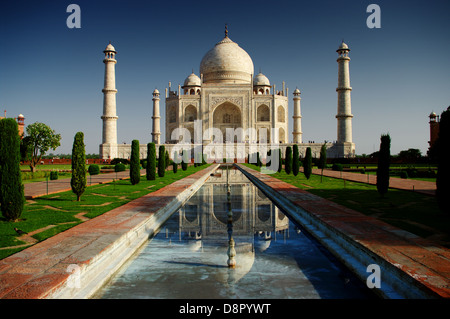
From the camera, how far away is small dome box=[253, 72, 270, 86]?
36.3 metres

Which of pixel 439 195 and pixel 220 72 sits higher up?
pixel 220 72

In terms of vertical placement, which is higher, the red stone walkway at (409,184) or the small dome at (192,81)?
the small dome at (192,81)

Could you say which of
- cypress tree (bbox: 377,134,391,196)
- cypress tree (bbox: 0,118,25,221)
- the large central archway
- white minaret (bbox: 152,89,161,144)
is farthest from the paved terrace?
the large central archway

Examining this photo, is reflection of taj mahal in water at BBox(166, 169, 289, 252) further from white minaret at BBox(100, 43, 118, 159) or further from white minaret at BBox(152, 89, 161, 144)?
white minaret at BBox(152, 89, 161, 144)

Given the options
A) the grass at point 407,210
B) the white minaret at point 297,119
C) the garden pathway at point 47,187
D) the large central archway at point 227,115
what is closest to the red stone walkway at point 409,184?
the grass at point 407,210

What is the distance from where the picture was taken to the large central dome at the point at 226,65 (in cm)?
3441

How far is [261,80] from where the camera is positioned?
36.4 metres

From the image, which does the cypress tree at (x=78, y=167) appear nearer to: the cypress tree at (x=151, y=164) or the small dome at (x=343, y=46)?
the cypress tree at (x=151, y=164)

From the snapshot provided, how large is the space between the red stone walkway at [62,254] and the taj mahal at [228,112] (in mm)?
24128

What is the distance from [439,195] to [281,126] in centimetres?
2867
